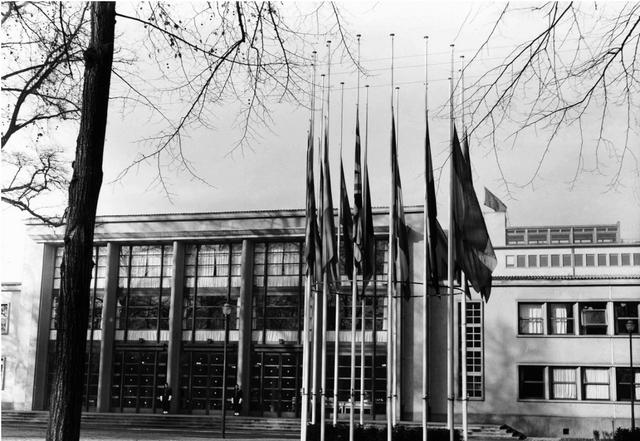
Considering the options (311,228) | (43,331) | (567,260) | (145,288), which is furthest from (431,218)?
(567,260)

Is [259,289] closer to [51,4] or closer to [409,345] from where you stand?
[409,345]

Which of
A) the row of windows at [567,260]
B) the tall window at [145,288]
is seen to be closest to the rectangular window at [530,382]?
the tall window at [145,288]

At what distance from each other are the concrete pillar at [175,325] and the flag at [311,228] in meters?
24.3

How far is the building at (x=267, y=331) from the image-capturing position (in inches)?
1590

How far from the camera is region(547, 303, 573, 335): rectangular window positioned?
41156mm

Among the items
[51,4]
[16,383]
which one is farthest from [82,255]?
[16,383]

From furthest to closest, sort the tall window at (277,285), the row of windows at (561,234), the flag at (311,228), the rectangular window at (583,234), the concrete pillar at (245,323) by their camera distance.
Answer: the rectangular window at (583,234), the row of windows at (561,234), the tall window at (277,285), the concrete pillar at (245,323), the flag at (311,228)

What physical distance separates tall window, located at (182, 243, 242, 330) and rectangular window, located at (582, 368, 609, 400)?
18036mm

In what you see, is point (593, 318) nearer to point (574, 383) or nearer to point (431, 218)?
point (574, 383)

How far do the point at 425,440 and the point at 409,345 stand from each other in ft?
81.5

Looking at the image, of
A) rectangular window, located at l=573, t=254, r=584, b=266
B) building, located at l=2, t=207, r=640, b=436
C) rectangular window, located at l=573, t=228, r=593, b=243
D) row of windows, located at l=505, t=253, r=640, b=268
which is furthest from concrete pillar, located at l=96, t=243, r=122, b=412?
rectangular window, located at l=573, t=228, r=593, b=243

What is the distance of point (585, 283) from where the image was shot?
A: 135 ft

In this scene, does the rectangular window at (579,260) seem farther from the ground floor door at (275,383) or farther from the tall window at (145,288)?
the tall window at (145,288)

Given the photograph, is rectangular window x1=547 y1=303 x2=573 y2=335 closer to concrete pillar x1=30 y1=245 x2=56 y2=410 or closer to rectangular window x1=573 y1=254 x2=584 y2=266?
concrete pillar x1=30 y1=245 x2=56 y2=410
